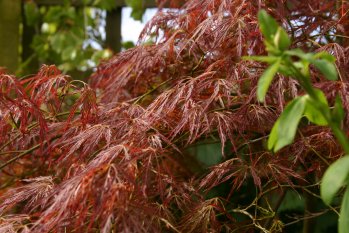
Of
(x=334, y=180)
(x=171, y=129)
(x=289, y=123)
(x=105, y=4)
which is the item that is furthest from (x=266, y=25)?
(x=105, y=4)

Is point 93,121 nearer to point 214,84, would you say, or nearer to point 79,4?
point 214,84

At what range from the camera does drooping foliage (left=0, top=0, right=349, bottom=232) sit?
1127 millimetres

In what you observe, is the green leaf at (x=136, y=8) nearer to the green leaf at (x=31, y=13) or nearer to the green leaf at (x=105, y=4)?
the green leaf at (x=105, y=4)

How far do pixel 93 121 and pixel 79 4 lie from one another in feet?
6.04

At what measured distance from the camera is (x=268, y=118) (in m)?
1.42

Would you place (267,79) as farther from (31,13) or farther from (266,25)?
(31,13)

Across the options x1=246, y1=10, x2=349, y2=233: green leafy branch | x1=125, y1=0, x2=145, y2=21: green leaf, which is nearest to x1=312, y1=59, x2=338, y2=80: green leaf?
x1=246, y1=10, x2=349, y2=233: green leafy branch

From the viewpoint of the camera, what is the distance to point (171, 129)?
4.68 ft

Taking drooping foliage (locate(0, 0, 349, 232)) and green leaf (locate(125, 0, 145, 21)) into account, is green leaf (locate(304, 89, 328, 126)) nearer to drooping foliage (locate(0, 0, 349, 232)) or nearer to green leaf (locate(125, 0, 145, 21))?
drooping foliage (locate(0, 0, 349, 232))

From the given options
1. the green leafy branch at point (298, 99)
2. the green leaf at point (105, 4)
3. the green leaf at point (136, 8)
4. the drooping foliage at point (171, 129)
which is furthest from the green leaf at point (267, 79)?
the green leaf at point (105, 4)

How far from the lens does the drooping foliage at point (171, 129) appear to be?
1.13 m

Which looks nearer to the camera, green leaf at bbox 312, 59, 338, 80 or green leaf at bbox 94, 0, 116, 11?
green leaf at bbox 312, 59, 338, 80

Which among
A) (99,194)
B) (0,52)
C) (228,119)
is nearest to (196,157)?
(0,52)

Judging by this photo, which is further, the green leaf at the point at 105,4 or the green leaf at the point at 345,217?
the green leaf at the point at 105,4
